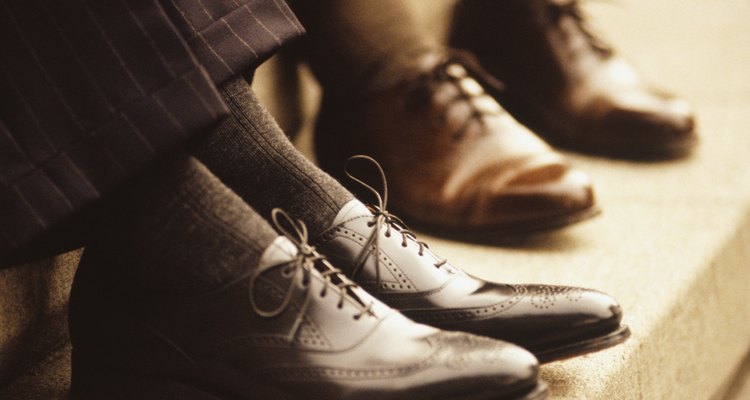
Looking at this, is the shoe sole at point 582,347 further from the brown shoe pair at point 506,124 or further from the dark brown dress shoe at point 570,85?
the dark brown dress shoe at point 570,85

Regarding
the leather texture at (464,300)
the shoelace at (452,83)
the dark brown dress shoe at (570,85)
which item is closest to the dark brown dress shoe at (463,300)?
the leather texture at (464,300)

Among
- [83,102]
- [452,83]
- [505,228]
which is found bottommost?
[505,228]

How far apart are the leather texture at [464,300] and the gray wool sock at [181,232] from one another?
0.08 m

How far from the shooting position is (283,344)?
0.54 m

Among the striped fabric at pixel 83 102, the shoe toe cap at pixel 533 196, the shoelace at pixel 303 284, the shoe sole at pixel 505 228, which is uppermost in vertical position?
the striped fabric at pixel 83 102

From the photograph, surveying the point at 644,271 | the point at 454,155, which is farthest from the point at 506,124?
the point at 644,271

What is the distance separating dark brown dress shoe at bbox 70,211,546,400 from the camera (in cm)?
52

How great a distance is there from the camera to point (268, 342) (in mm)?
542

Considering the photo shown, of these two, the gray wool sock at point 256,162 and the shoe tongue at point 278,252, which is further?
the gray wool sock at point 256,162

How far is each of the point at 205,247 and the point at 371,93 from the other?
1.77ft

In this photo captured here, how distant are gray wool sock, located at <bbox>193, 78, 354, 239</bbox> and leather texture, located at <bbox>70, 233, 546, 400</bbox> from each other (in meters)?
0.09

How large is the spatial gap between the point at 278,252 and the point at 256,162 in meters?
0.13

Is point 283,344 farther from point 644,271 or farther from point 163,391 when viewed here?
point 644,271

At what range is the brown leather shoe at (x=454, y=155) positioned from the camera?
3.14ft
